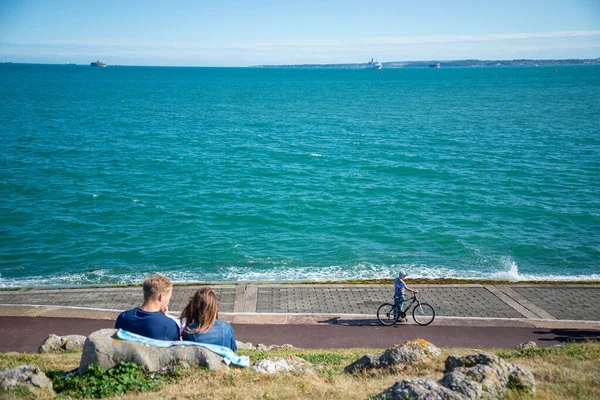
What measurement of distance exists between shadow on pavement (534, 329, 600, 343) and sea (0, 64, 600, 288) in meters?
8.55

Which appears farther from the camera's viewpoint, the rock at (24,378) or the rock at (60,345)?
the rock at (60,345)

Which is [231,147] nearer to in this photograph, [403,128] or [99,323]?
[403,128]

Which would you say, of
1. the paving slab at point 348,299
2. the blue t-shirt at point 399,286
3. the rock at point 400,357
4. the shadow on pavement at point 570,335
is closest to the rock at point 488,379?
the rock at point 400,357

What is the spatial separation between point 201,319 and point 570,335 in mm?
11892

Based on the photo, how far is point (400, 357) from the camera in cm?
883

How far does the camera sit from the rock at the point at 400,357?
8766 millimetres

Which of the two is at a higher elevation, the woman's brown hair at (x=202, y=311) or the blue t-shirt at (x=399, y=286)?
the woman's brown hair at (x=202, y=311)

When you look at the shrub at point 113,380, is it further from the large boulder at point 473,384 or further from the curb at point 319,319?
the curb at point 319,319

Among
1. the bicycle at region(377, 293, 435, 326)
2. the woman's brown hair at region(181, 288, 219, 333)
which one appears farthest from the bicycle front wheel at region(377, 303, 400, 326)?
the woman's brown hair at region(181, 288, 219, 333)

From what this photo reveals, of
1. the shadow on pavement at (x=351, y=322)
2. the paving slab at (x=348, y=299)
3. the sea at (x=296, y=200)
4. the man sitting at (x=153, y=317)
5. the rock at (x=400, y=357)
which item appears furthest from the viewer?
the sea at (x=296, y=200)

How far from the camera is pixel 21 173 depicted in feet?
134

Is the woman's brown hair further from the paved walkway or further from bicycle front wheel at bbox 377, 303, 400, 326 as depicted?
bicycle front wheel at bbox 377, 303, 400, 326

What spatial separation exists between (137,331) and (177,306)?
10324 millimetres

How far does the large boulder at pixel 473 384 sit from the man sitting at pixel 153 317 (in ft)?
10.6
